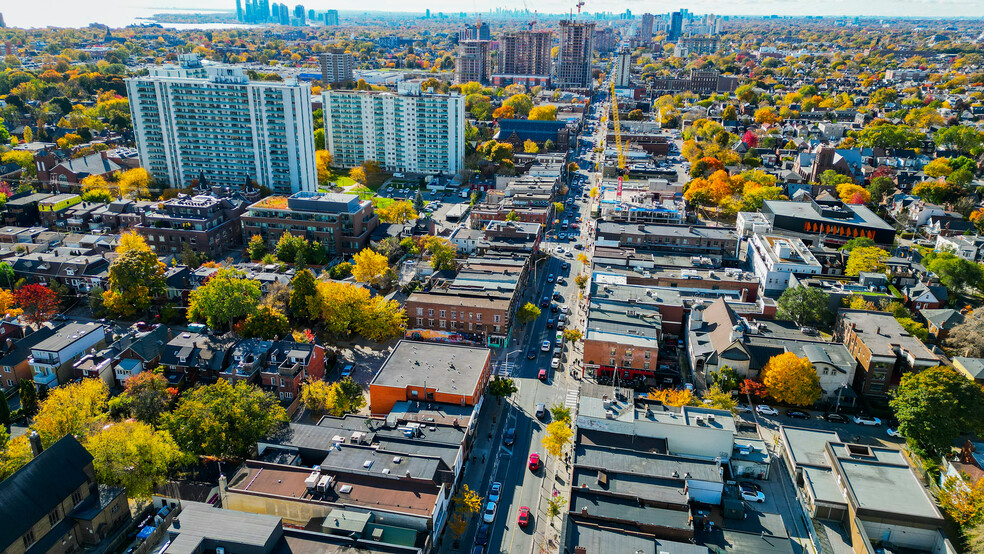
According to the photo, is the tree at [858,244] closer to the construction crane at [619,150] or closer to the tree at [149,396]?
the construction crane at [619,150]

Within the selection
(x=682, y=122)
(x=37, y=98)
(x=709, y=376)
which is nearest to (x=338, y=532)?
(x=709, y=376)

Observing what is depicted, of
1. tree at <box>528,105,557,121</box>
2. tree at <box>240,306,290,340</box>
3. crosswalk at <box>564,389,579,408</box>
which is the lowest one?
crosswalk at <box>564,389,579,408</box>

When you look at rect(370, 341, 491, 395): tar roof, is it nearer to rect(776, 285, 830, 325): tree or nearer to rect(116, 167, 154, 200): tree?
rect(776, 285, 830, 325): tree

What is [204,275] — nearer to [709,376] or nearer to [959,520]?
[709,376]

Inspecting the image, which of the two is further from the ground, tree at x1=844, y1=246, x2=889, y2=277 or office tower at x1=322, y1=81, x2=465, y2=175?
office tower at x1=322, y1=81, x2=465, y2=175

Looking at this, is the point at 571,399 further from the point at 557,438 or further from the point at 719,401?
the point at 719,401

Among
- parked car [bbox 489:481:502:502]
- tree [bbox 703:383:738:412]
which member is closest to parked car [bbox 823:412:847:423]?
tree [bbox 703:383:738:412]

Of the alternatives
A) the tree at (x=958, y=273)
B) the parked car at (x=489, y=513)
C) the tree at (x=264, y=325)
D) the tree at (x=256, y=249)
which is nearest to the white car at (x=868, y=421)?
the tree at (x=958, y=273)
